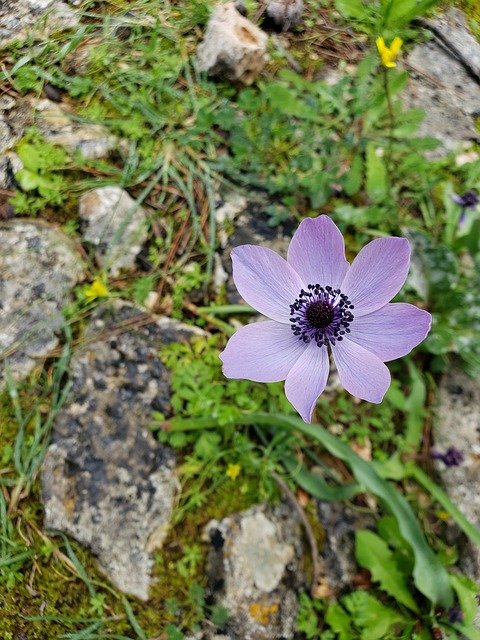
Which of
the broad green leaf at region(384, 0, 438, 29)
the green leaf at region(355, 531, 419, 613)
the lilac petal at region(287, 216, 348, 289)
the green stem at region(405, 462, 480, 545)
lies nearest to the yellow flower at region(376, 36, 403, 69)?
the broad green leaf at region(384, 0, 438, 29)

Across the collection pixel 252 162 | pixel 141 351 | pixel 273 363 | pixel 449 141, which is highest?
pixel 449 141

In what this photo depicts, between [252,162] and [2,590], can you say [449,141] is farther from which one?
[2,590]

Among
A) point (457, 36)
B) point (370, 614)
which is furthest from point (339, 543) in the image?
point (457, 36)

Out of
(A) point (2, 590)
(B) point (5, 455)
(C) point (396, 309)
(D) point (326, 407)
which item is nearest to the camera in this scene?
(C) point (396, 309)

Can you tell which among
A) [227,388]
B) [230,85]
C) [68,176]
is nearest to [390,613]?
[227,388]

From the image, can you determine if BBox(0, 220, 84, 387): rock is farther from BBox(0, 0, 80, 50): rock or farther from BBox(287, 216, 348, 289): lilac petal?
BBox(287, 216, 348, 289): lilac petal

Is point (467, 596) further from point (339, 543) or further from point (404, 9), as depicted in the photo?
point (404, 9)

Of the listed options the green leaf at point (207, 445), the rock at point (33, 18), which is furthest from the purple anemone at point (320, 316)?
the rock at point (33, 18)
